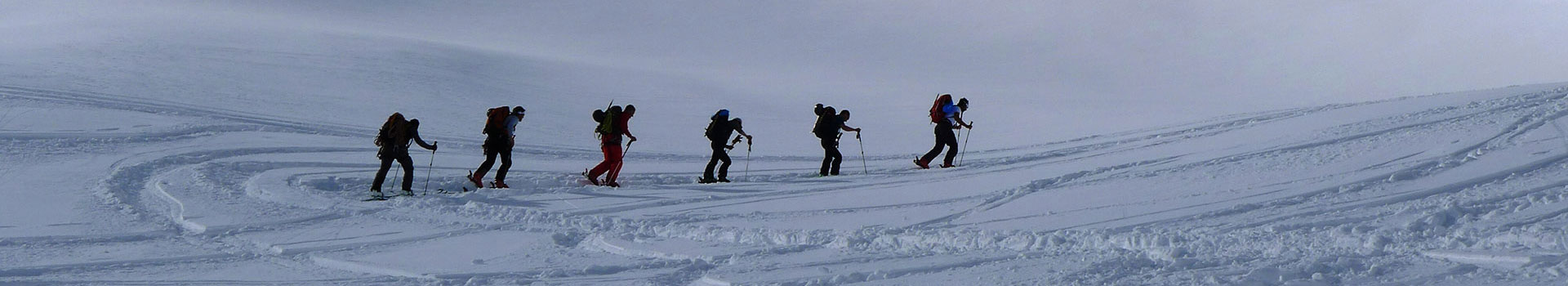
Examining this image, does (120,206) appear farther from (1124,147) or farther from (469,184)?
(1124,147)

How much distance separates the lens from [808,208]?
873cm

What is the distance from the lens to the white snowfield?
5676 millimetres

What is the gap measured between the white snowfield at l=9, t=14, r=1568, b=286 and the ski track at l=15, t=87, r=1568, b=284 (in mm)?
32

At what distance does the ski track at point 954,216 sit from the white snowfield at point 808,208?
0.03 meters

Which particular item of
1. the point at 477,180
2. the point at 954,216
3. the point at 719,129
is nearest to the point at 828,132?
the point at 719,129

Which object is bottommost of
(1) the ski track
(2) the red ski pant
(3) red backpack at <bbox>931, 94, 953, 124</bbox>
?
(1) the ski track

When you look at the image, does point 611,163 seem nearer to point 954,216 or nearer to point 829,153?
point 829,153

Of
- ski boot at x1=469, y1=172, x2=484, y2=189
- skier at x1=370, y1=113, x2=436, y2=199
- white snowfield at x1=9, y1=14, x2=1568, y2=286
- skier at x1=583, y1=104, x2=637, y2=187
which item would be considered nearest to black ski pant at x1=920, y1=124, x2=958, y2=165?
white snowfield at x1=9, y1=14, x2=1568, y2=286

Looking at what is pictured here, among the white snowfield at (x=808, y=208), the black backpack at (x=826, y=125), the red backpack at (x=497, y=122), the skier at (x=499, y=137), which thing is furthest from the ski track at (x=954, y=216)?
the red backpack at (x=497, y=122)

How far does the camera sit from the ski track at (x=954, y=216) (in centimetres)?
579

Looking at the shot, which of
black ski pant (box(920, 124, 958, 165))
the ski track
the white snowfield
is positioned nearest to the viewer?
the white snowfield

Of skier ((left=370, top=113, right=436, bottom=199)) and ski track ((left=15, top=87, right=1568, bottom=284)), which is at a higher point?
skier ((left=370, top=113, right=436, bottom=199))

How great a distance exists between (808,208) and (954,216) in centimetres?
144

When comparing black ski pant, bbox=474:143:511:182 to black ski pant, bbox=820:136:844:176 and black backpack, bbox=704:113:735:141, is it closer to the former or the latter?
black backpack, bbox=704:113:735:141
